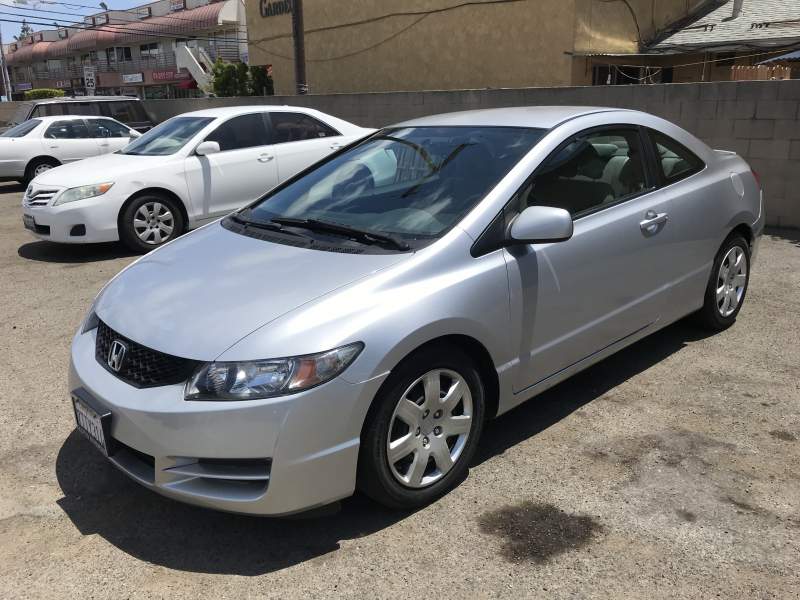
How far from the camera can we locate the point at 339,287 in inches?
114

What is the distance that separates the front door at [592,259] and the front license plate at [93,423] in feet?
5.89

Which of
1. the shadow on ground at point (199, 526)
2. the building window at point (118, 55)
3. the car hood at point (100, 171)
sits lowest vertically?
the shadow on ground at point (199, 526)

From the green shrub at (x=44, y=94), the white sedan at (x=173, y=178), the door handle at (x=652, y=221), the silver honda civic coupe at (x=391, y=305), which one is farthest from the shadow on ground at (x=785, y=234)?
the green shrub at (x=44, y=94)

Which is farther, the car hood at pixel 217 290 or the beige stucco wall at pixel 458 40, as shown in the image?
the beige stucco wall at pixel 458 40

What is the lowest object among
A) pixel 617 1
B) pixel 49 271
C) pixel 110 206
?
pixel 49 271

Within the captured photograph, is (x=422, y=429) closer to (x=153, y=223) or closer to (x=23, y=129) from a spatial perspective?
(x=153, y=223)

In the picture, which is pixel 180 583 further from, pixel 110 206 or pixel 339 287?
pixel 110 206

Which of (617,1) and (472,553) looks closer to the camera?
(472,553)

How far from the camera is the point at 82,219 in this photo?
7.51m

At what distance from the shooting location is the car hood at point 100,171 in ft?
25.1

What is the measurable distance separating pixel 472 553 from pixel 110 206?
6.17 meters

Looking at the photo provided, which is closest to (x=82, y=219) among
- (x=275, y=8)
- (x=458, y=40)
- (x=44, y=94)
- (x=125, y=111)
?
(x=125, y=111)

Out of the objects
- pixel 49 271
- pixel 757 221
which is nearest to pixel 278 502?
pixel 757 221

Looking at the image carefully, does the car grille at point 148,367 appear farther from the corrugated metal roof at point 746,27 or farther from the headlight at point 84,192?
the corrugated metal roof at point 746,27
